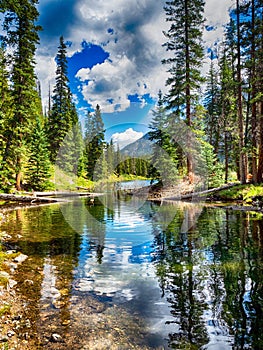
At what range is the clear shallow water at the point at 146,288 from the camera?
4.24 metres

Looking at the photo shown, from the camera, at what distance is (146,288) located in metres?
6.11

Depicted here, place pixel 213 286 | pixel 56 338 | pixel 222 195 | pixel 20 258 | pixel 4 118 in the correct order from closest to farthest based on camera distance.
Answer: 1. pixel 56 338
2. pixel 213 286
3. pixel 20 258
4. pixel 222 195
5. pixel 4 118

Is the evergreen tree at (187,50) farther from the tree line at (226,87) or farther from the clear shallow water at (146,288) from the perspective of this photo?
the clear shallow water at (146,288)

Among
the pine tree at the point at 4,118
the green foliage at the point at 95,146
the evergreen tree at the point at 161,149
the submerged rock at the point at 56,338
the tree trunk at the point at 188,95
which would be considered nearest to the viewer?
the submerged rock at the point at 56,338

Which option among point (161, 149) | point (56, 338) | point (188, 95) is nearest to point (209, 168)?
point (161, 149)

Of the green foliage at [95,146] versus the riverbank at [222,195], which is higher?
the green foliage at [95,146]

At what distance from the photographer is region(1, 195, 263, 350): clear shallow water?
424 centimetres

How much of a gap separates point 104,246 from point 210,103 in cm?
3730

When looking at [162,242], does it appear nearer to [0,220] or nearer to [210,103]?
[0,220]

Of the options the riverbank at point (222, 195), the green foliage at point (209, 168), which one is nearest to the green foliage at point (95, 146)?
the riverbank at point (222, 195)

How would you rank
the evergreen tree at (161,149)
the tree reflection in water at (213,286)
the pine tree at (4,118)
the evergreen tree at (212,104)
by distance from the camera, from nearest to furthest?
the tree reflection in water at (213,286) < the pine tree at (4,118) < the evergreen tree at (161,149) < the evergreen tree at (212,104)

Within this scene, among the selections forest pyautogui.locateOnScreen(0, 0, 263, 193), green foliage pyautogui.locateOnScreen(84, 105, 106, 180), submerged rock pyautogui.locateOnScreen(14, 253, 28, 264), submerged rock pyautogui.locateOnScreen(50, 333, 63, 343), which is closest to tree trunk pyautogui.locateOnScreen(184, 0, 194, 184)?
forest pyautogui.locateOnScreen(0, 0, 263, 193)

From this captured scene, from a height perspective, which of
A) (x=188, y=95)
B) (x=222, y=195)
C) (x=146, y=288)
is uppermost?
(x=188, y=95)

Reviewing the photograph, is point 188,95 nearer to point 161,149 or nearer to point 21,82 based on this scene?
point 161,149
